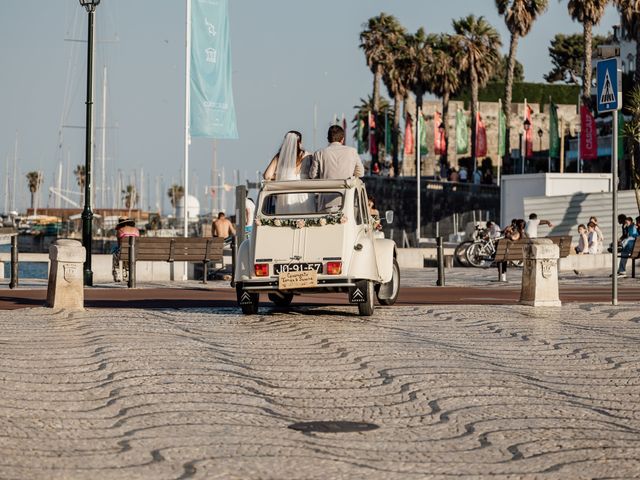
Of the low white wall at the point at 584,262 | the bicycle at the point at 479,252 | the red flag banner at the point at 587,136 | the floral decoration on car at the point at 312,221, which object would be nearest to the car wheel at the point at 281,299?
the floral decoration on car at the point at 312,221

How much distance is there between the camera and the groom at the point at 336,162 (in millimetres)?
16547

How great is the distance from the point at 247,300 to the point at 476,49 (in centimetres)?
7911

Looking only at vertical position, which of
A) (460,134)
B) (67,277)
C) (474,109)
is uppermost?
(474,109)

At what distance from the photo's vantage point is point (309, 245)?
1562 centimetres

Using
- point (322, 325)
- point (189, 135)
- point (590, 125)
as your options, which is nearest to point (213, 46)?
point (189, 135)

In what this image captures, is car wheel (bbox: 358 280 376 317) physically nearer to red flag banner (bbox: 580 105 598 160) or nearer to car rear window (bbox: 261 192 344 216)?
car rear window (bbox: 261 192 344 216)

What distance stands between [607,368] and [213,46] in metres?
20.6

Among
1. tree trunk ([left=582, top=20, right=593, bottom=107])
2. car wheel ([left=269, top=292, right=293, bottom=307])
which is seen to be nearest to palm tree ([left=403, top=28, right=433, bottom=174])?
tree trunk ([left=582, top=20, right=593, bottom=107])

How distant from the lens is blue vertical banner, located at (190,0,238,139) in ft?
98.9

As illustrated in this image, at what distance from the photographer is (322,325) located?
1475 centimetres

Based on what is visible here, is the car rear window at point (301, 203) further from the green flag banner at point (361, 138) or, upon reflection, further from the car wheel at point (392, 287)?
the green flag banner at point (361, 138)

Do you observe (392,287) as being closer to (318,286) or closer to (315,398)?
(318,286)

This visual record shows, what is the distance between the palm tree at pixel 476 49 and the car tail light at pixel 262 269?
255 ft

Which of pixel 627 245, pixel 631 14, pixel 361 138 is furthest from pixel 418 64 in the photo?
pixel 627 245
